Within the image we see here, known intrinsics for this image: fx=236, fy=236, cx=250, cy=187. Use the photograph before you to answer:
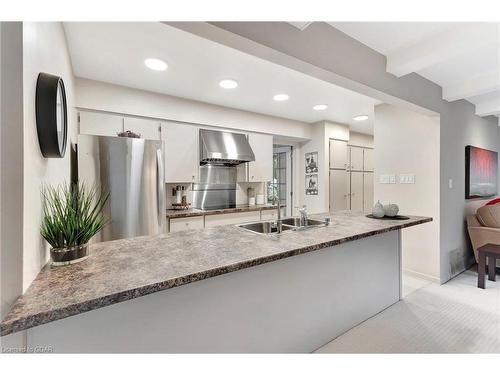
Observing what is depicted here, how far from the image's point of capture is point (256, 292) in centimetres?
140

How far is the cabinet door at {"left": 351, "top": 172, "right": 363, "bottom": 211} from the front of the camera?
4.95 metres

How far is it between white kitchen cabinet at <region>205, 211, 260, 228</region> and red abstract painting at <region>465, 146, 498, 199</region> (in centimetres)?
304

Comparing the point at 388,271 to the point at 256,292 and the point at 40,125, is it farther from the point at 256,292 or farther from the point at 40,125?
the point at 40,125

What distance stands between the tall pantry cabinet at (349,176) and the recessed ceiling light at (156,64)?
3234 millimetres

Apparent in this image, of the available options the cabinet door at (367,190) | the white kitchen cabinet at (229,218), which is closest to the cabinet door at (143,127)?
the white kitchen cabinet at (229,218)

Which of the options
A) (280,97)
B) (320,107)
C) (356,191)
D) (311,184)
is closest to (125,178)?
(280,97)

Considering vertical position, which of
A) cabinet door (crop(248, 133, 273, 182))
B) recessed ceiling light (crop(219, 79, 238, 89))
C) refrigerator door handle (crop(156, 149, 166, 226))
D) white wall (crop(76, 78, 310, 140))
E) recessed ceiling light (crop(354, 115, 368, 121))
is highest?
recessed ceiling light (crop(354, 115, 368, 121))

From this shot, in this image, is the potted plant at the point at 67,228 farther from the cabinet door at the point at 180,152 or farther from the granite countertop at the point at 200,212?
the cabinet door at the point at 180,152

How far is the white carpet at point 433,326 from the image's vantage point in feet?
5.64

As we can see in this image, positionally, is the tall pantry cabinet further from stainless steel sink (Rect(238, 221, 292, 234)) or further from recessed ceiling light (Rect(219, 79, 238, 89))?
stainless steel sink (Rect(238, 221, 292, 234))

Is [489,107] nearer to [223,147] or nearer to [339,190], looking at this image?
[339,190]

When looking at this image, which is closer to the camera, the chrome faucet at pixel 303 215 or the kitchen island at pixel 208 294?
the kitchen island at pixel 208 294

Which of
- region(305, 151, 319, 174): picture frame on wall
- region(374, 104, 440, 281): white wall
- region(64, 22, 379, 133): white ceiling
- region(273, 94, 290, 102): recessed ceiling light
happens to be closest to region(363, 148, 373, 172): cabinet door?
region(305, 151, 319, 174): picture frame on wall

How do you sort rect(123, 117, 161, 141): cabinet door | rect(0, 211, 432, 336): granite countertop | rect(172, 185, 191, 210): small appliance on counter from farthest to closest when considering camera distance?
rect(172, 185, 191, 210): small appliance on counter, rect(123, 117, 161, 141): cabinet door, rect(0, 211, 432, 336): granite countertop
